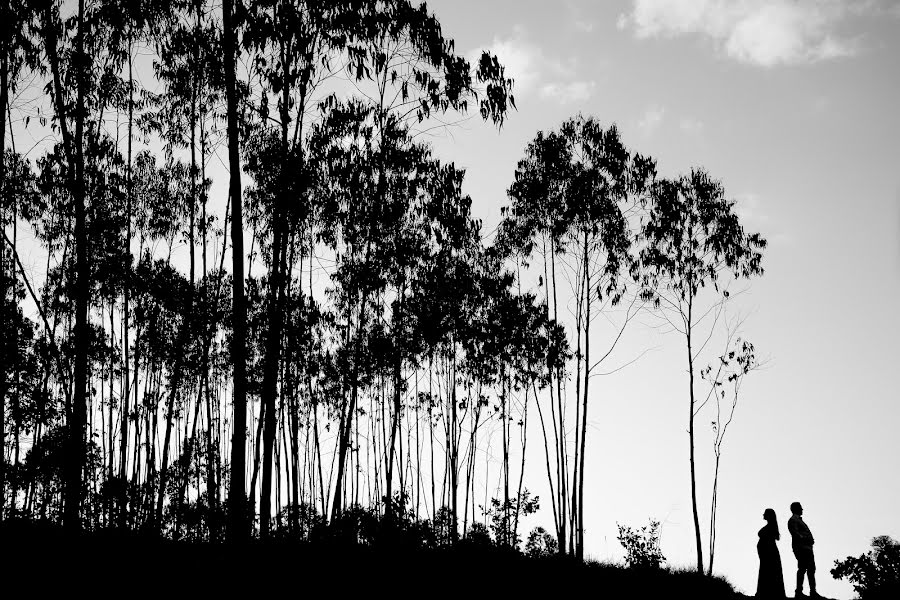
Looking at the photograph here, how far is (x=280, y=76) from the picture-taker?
40.9 ft

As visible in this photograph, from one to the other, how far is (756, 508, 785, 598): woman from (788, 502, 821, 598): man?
0.59m

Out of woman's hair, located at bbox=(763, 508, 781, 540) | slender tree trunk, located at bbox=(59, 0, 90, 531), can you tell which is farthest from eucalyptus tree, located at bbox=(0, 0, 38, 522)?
woman's hair, located at bbox=(763, 508, 781, 540)

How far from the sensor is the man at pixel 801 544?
1184 cm

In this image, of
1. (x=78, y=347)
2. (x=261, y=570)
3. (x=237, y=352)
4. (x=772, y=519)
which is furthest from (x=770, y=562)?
(x=78, y=347)

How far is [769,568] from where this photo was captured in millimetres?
11508

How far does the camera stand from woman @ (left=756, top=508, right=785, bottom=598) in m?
11.4

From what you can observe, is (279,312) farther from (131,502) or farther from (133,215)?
(131,502)

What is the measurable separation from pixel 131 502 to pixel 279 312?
15.6 m

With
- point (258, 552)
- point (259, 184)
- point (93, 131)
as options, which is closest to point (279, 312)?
point (258, 552)

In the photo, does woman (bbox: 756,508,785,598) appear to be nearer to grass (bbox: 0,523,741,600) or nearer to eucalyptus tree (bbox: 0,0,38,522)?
grass (bbox: 0,523,741,600)

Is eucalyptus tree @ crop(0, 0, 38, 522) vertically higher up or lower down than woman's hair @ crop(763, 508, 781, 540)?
higher up

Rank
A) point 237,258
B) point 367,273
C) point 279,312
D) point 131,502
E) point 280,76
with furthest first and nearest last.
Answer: point 131,502, point 367,273, point 280,76, point 279,312, point 237,258

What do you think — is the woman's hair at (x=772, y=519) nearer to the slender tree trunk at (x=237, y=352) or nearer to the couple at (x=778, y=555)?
the couple at (x=778, y=555)

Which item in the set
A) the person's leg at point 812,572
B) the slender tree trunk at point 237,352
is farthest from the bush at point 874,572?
the slender tree trunk at point 237,352
